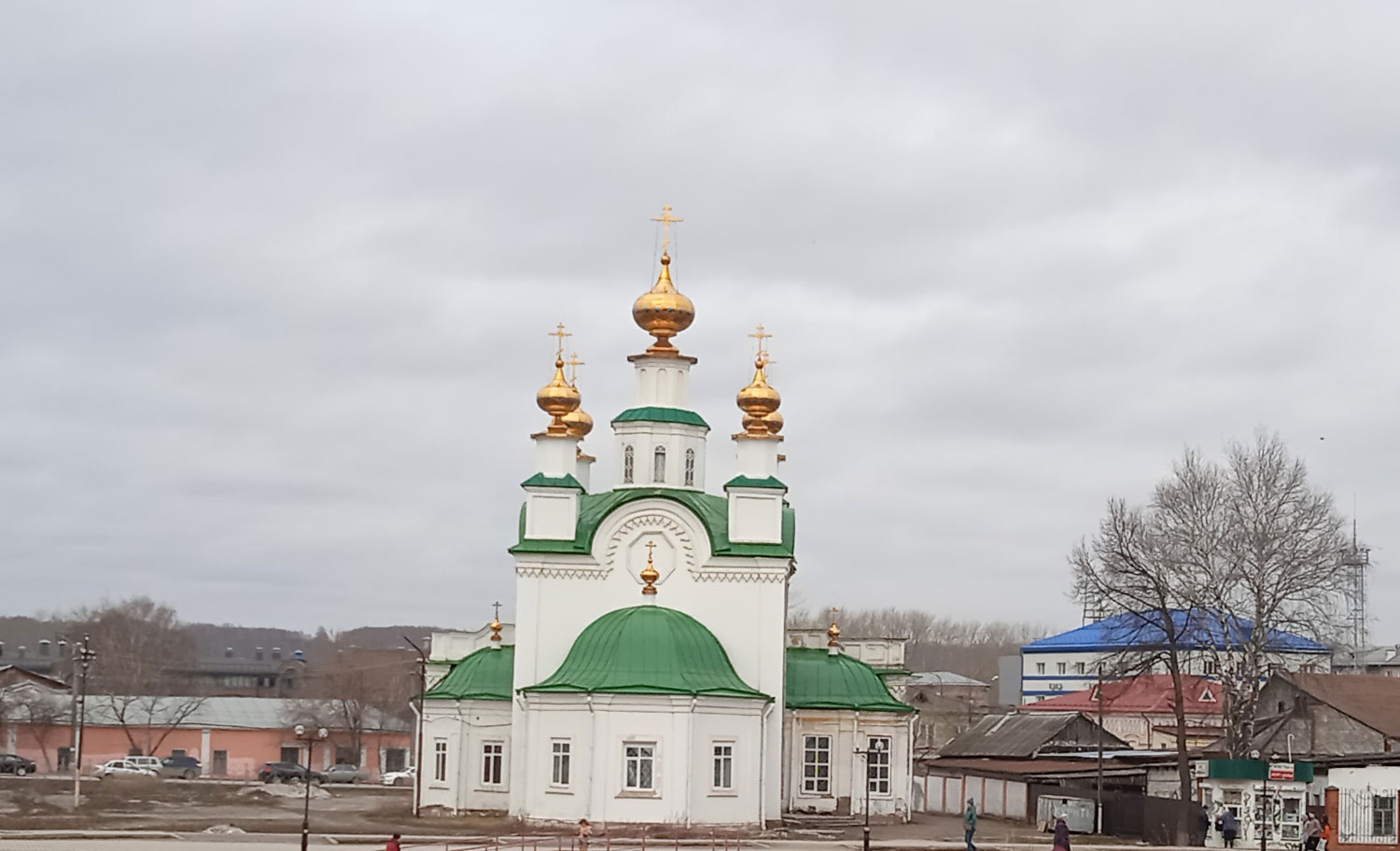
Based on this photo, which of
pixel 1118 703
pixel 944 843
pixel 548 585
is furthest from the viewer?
pixel 1118 703

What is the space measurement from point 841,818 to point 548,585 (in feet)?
28.5

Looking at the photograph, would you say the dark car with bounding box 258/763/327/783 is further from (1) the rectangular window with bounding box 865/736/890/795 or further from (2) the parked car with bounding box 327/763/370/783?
(1) the rectangular window with bounding box 865/736/890/795

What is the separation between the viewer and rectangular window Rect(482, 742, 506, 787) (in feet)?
137

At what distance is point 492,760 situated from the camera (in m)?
42.0

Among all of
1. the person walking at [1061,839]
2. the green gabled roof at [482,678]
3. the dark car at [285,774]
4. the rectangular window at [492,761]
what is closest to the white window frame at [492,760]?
the rectangular window at [492,761]

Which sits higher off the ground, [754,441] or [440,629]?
[754,441]

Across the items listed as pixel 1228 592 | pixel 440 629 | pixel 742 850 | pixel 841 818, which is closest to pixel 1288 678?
pixel 1228 592

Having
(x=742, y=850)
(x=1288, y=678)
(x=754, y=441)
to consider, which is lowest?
(x=742, y=850)

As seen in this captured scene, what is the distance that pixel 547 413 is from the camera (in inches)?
1748

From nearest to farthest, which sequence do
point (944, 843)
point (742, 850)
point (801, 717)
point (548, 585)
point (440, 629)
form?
point (742, 850) < point (944, 843) < point (548, 585) < point (801, 717) < point (440, 629)

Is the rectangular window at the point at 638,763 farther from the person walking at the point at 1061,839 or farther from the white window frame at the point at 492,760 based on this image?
the person walking at the point at 1061,839

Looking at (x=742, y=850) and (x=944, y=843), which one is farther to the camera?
(x=944, y=843)

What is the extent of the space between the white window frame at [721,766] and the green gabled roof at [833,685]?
5.58 metres

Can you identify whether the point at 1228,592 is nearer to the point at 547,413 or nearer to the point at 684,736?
the point at 684,736
